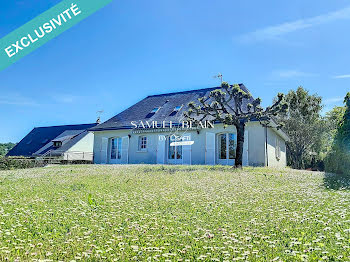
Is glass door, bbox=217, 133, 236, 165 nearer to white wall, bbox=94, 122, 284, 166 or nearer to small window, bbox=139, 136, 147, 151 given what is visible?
white wall, bbox=94, 122, 284, 166

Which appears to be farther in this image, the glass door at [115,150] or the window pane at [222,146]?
the glass door at [115,150]

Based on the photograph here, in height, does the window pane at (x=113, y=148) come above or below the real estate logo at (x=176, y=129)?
below

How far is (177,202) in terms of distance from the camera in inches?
227

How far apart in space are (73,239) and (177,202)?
2673 mm

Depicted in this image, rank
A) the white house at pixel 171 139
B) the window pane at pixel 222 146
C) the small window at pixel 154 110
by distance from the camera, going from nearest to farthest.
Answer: the white house at pixel 171 139
the window pane at pixel 222 146
the small window at pixel 154 110

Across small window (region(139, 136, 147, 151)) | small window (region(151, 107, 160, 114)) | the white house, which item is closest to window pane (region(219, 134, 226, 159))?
the white house

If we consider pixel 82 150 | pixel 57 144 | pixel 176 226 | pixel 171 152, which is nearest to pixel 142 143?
pixel 171 152

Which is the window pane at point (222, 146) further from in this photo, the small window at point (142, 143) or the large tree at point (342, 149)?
Answer: the large tree at point (342, 149)

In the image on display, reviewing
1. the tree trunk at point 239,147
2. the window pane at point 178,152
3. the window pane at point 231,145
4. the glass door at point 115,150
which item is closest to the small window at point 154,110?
the glass door at point 115,150

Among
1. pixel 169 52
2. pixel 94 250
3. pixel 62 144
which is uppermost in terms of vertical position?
pixel 169 52

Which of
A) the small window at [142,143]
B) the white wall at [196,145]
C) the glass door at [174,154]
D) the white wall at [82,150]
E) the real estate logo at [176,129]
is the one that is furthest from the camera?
the white wall at [82,150]

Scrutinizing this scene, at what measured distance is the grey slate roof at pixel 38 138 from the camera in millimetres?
34531

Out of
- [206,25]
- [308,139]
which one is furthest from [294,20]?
[308,139]

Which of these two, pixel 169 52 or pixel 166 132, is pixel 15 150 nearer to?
pixel 166 132
